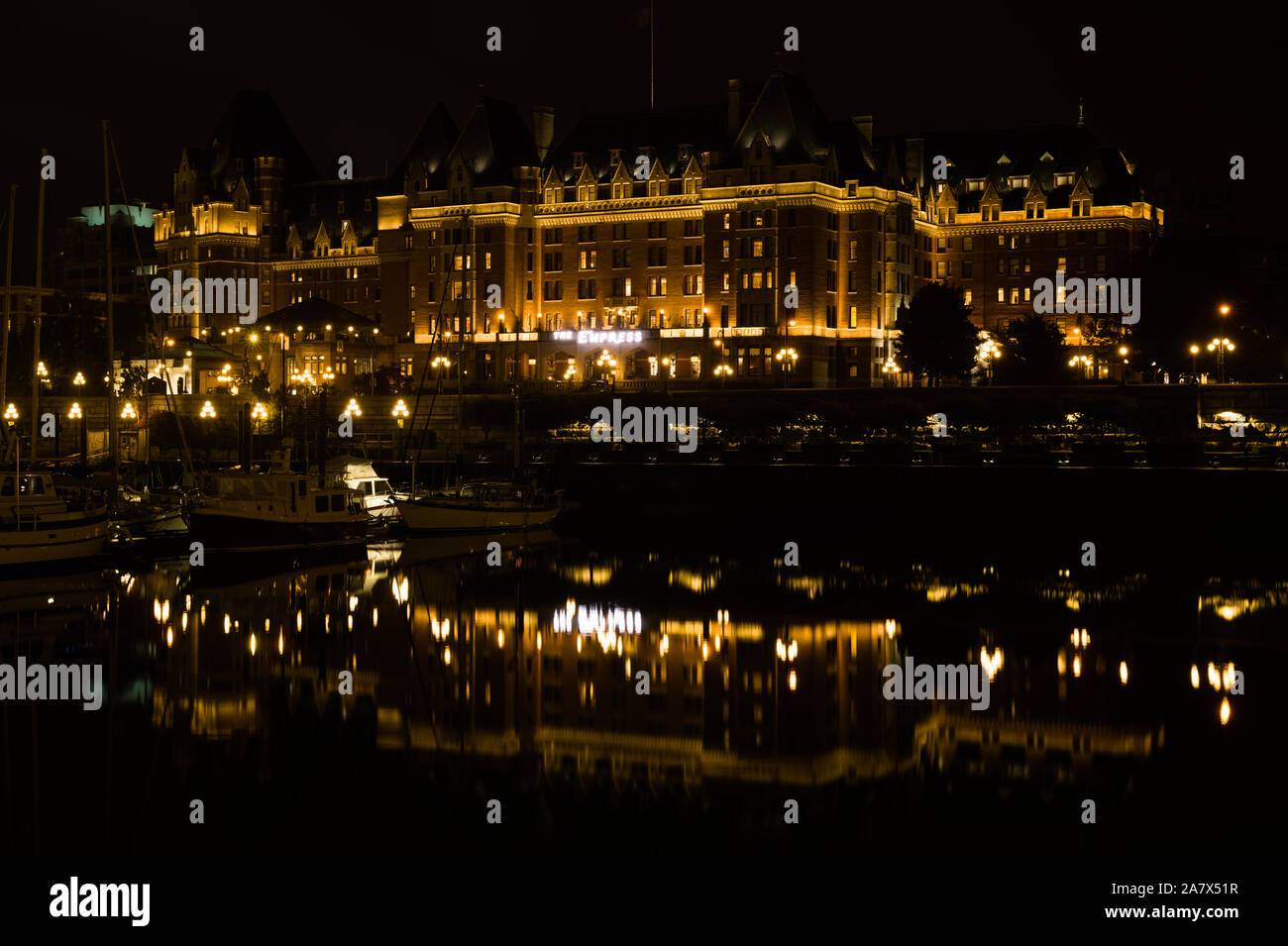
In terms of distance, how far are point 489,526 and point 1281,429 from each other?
39305 millimetres

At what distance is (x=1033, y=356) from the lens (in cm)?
9262

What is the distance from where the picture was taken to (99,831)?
71.8 ft

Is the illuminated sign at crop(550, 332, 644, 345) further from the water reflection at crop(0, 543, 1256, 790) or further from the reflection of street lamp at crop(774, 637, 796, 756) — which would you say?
the reflection of street lamp at crop(774, 637, 796, 756)

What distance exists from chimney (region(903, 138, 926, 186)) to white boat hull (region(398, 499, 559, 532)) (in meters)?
62.8

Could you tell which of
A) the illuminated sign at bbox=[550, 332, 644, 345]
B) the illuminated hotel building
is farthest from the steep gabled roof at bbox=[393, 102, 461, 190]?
the illuminated sign at bbox=[550, 332, 644, 345]

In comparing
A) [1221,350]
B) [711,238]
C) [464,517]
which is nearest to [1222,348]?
[1221,350]

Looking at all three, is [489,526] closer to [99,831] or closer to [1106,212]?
[99,831]

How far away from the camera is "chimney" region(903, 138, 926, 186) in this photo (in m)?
115

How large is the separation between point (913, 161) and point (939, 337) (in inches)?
1041

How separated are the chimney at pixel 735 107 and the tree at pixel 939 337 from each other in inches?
813

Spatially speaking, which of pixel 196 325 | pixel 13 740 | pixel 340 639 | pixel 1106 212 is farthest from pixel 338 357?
pixel 13 740

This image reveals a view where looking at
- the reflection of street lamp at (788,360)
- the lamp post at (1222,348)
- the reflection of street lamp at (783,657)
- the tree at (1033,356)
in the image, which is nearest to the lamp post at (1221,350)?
the lamp post at (1222,348)

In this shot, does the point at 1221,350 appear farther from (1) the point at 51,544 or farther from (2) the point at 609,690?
(2) the point at 609,690
